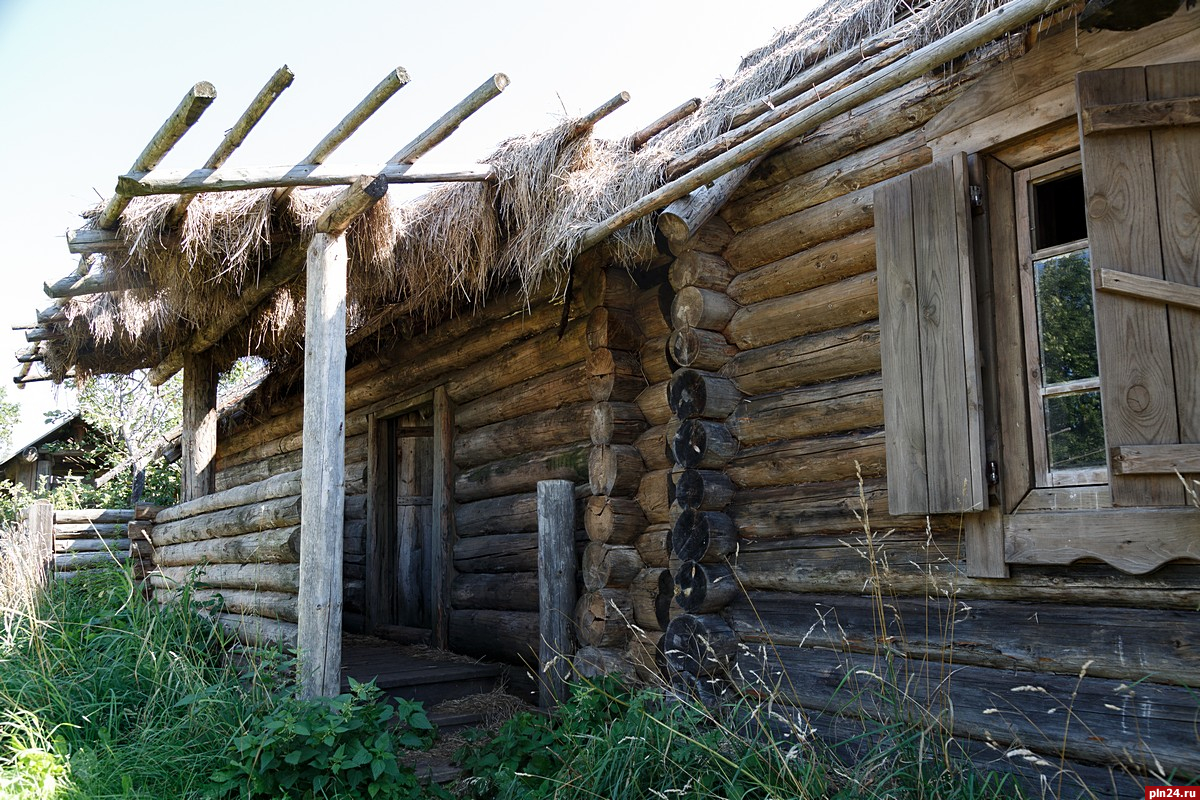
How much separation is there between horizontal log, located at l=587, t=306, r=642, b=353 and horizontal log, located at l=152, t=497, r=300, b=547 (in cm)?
209

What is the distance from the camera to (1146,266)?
3082 mm


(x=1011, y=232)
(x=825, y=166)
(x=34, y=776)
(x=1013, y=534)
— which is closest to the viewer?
(x=1013, y=534)

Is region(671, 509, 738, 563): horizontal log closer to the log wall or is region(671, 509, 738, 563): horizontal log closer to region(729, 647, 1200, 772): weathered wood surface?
the log wall

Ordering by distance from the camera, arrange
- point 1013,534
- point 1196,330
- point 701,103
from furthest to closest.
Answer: point 701,103 → point 1013,534 → point 1196,330

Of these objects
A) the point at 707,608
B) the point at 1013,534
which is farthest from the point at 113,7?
the point at 1013,534

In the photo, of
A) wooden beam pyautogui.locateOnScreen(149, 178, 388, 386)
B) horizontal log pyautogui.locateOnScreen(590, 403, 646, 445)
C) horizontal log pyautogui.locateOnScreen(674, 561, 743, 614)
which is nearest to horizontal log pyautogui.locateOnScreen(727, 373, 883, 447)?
horizontal log pyautogui.locateOnScreen(674, 561, 743, 614)

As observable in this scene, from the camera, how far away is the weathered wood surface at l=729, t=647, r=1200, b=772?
289 cm

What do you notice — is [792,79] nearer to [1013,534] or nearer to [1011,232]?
[1011,232]

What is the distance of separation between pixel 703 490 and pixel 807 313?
41.5 inches

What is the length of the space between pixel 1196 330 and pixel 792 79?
2.62 m

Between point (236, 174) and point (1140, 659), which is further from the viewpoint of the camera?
point (236, 174)

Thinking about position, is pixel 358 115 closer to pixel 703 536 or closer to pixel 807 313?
pixel 807 313

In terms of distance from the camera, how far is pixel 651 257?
5.13 metres

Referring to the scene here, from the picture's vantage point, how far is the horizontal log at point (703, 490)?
4.64 m
